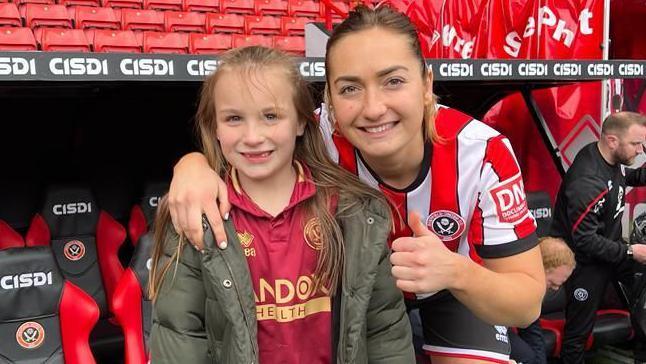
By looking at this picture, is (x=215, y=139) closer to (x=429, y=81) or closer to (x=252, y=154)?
(x=252, y=154)

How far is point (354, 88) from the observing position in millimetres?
1521

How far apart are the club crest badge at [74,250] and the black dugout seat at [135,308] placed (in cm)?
79

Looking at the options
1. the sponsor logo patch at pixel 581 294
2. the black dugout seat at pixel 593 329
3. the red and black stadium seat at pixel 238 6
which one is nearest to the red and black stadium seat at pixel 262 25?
the red and black stadium seat at pixel 238 6

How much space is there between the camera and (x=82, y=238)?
10.9 ft

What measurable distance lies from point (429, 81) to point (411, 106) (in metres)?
0.18

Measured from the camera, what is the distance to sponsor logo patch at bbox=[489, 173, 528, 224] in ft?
5.39

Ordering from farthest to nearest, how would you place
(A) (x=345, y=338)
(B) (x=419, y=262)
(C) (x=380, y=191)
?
(C) (x=380, y=191)
(A) (x=345, y=338)
(B) (x=419, y=262)

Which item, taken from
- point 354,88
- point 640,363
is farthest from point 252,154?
point 640,363

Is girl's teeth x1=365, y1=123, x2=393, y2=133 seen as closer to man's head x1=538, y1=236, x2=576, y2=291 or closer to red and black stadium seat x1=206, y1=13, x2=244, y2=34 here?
man's head x1=538, y1=236, x2=576, y2=291

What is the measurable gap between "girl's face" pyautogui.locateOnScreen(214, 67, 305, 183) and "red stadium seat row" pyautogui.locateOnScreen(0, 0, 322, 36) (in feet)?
17.2

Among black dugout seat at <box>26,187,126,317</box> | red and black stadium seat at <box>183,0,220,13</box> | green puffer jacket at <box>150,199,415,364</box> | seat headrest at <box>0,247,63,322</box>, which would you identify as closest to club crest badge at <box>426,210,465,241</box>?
green puffer jacket at <box>150,199,415,364</box>

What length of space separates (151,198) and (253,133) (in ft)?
6.89

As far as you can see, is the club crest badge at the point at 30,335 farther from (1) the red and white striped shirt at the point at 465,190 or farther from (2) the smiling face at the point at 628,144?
(2) the smiling face at the point at 628,144

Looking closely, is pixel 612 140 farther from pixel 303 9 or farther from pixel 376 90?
pixel 303 9
